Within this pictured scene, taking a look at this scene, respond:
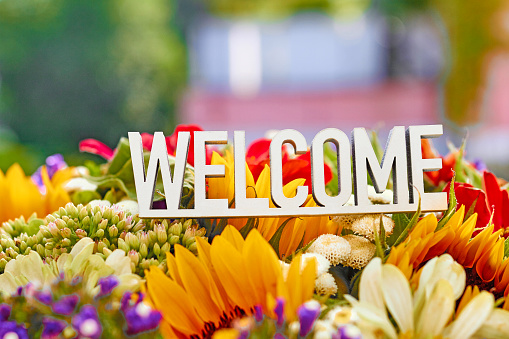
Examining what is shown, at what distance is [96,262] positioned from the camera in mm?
445

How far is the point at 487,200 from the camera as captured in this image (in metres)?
0.61

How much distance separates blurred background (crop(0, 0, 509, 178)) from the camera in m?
6.41

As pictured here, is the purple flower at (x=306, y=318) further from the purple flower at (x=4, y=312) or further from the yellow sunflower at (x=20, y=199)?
the yellow sunflower at (x=20, y=199)

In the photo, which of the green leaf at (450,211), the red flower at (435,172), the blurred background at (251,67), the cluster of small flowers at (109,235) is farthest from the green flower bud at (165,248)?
the blurred background at (251,67)

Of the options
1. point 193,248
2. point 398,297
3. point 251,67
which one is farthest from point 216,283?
point 251,67

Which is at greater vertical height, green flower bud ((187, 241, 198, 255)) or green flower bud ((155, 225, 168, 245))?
green flower bud ((155, 225, 168, 245))

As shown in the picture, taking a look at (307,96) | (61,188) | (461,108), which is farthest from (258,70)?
(61,188)

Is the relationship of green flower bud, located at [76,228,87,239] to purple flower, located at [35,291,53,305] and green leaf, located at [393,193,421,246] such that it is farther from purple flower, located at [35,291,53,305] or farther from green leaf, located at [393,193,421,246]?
green leaf, located at [393,193,421,246]

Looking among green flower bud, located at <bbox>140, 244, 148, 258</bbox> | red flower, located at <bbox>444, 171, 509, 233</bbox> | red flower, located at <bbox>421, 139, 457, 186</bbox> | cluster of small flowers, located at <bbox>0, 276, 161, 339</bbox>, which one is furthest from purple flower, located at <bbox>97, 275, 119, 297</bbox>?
red flower, located at <bbox>421, 139, 457, 186</bbox>

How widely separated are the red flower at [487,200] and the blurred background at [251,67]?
5.58 metres

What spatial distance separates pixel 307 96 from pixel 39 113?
10.8ft

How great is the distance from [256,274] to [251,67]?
704 centimetres

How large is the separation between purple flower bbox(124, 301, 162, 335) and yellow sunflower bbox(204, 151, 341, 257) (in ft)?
0.67

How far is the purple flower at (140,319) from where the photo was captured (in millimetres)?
336
